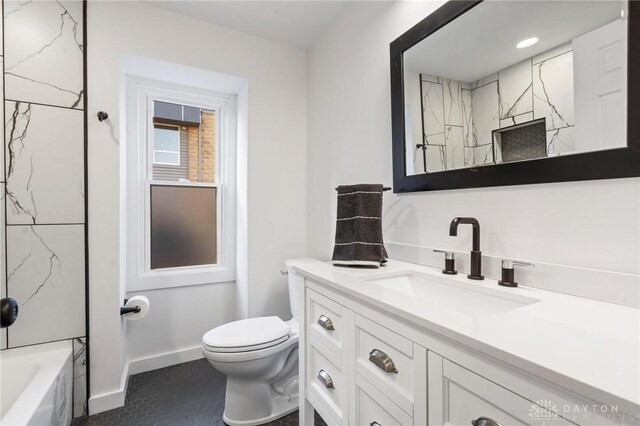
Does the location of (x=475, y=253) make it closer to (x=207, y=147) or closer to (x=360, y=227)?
(x=360, y=227)

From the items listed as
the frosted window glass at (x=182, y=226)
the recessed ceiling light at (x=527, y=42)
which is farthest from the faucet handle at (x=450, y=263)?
the frosted window glass at (x=182, y=226)

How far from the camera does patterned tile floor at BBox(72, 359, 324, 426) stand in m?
1.59

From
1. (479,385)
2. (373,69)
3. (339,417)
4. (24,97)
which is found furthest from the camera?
(373,69)

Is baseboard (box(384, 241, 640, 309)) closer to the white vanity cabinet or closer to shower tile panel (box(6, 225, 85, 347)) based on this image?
the white vanity cabinet

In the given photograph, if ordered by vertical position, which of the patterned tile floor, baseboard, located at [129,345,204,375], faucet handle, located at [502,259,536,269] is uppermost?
faucet handle, located at [502,259,536,269]

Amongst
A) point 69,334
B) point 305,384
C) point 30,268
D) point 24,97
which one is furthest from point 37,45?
point 305,384

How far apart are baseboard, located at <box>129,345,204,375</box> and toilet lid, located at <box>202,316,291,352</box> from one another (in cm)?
79

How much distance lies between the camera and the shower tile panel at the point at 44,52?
1.50 m

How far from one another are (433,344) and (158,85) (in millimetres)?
2433

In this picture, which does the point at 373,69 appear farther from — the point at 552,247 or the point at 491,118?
the point at 552,247

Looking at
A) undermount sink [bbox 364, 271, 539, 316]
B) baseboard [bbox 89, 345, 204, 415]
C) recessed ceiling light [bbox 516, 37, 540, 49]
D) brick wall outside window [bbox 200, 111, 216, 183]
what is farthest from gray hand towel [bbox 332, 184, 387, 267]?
baseboard [bbox 89, 345, 204, 415]

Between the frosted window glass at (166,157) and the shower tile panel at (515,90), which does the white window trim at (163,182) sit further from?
the shower tile panel at (515,90)

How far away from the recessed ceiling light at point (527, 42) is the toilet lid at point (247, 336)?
5.34 ft

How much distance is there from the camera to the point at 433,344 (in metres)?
0.68
